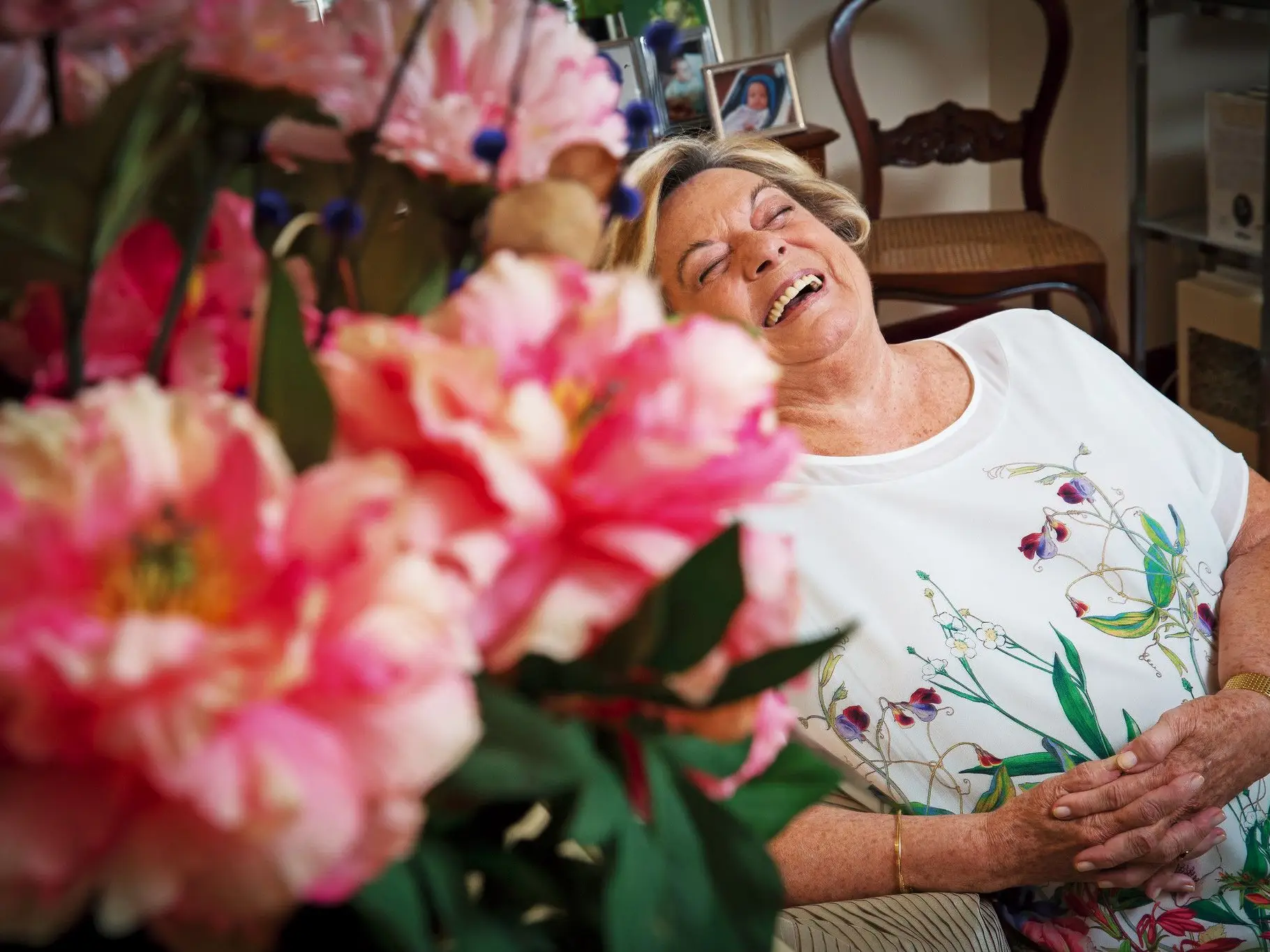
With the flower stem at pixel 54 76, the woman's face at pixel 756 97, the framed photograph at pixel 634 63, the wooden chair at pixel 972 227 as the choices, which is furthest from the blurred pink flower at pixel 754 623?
the woman's face at pixel 756 97

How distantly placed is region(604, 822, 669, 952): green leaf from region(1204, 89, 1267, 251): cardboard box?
2.77 meters

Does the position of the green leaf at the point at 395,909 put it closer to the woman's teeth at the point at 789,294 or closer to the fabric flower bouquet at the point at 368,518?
the fabric flower bouquet at the point at 368,518

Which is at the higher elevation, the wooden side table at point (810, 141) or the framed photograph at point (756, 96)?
the framed photograph at point (756, 96)

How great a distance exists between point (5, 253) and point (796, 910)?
866 millimetres

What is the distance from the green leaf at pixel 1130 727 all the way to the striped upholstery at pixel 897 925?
0.26 meters

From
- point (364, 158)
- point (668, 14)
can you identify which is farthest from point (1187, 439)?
point (668, 14)

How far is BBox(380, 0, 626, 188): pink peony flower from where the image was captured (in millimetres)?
365

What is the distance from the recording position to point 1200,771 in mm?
1202

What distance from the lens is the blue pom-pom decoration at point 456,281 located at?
0.37 m

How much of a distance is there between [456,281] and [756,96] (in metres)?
2.77

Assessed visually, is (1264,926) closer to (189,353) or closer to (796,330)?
(796,330)

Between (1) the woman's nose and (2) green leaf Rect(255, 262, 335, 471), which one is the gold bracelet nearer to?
(1) the woman's nose

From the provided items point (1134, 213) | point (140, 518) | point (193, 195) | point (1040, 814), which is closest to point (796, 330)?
point (1040, 814)

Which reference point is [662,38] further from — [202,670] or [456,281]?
[202,670]
